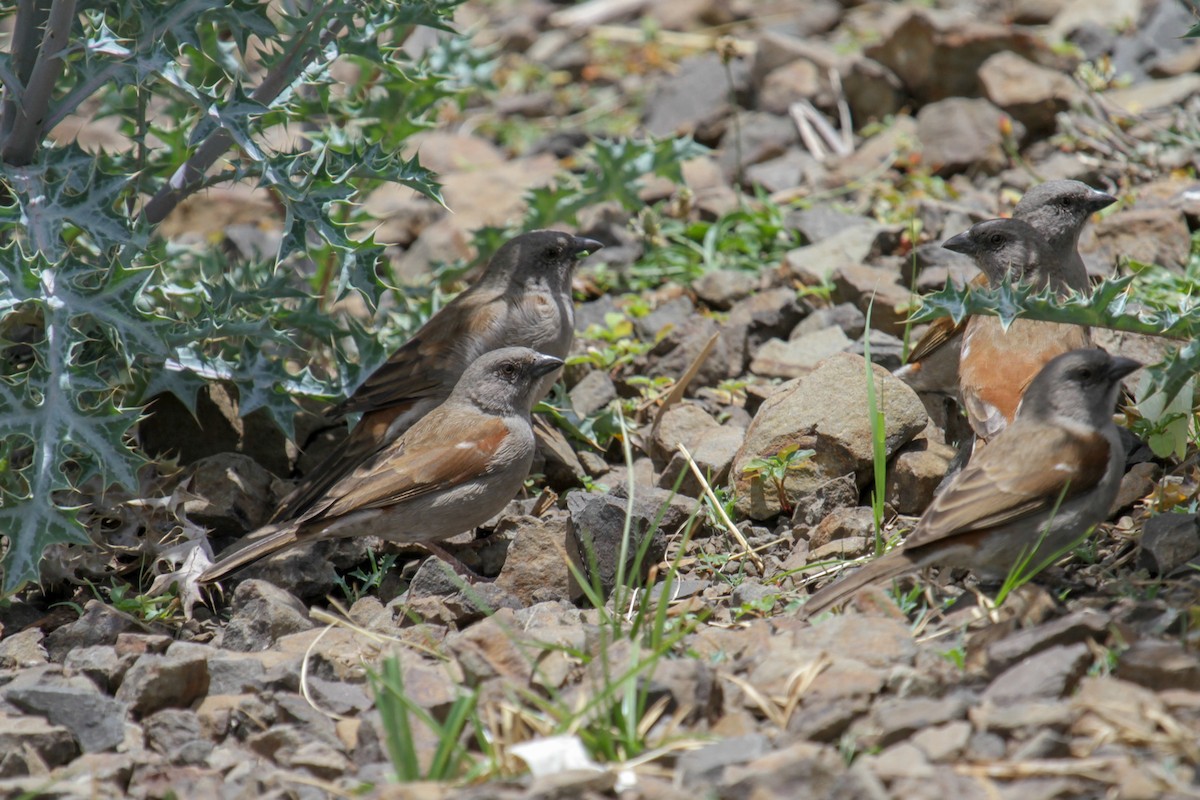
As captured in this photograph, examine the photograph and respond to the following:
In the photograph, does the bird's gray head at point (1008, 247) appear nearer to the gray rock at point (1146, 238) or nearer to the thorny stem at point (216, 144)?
the gray rock at point (1146, 238)

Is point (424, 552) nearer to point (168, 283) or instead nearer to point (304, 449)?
point (304, 449)

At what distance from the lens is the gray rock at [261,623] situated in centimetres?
482

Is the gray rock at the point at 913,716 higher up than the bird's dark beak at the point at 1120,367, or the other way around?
the bird's dark beak at the point at 1120,367

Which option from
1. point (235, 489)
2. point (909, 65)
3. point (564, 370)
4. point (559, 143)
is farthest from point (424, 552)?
point (909, 65)

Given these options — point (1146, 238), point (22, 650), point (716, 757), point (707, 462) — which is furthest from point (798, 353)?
point (22, 650)

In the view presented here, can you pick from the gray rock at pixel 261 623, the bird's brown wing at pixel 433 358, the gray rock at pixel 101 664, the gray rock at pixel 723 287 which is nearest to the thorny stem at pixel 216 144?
the bird's brown wing at pixel 433 358

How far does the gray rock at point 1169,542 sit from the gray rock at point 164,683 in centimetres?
309

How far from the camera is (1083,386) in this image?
4.60 m

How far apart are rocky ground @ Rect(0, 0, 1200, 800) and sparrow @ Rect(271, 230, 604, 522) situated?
0.35m

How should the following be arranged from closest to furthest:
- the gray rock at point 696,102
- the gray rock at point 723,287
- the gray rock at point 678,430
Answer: the gray rock at point 678,430, the gray rock at point 723,287, the gray rock at point 696,102

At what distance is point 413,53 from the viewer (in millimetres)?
10617

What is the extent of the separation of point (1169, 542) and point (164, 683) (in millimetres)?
3239

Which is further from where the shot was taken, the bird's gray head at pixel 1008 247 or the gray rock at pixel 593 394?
the gray rock at pixel 593 394

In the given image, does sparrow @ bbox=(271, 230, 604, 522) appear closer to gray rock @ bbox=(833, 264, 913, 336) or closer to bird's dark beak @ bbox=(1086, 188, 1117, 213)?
gray rock @ bbox=(833, 264, 913, 336)
